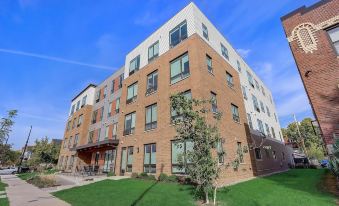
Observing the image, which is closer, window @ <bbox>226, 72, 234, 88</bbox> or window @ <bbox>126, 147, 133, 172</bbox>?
window @ <bbox>126, 147, 133, 172</bbox>

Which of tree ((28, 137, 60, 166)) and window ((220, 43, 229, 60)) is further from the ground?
window ((220, 43, 229, 60))

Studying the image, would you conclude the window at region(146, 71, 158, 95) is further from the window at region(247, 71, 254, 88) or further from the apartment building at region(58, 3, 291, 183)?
the window at region(247, 71, 254, 88)

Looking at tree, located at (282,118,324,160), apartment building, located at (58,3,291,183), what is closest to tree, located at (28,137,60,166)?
apartment building, located at (58,3,291,183)

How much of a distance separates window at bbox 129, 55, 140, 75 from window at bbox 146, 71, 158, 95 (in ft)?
12.4

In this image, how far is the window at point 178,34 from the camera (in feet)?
62.4

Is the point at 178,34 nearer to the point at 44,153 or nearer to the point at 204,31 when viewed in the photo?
the point at 204,31

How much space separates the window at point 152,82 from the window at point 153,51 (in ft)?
7.24

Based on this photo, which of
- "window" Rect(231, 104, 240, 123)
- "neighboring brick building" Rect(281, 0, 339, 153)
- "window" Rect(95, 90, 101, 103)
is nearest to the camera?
"neighboring brick building" Rect(281, 0, 339, 153)

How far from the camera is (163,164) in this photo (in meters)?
16.2

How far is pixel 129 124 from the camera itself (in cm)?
2248

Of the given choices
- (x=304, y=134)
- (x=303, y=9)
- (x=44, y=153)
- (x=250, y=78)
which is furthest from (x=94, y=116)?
(x=304, y=134)

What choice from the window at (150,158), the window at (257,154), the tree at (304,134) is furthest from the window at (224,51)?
the tree at (304,134)

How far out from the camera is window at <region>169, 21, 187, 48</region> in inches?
748

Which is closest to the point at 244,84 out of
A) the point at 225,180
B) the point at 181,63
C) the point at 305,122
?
the point at 181,63
